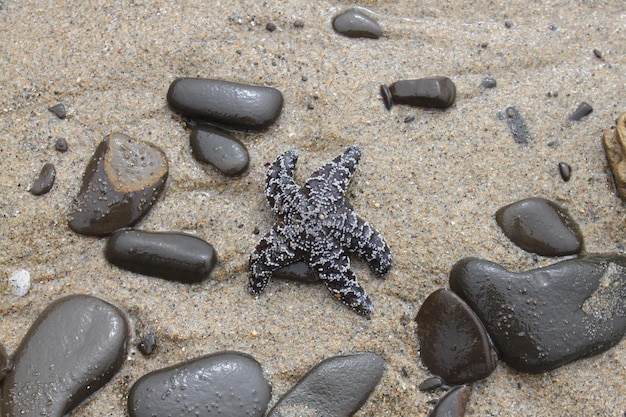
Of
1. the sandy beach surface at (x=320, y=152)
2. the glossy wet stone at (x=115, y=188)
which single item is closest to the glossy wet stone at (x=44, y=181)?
the sandy beach surface at (x=320, y=152)

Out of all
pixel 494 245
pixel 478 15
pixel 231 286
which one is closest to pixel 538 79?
pixel 478 15

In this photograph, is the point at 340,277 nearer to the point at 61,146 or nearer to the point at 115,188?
the point at 115,188

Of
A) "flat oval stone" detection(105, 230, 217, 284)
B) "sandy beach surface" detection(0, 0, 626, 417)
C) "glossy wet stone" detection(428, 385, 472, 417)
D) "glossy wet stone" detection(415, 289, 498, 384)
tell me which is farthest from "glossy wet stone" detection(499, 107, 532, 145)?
"flat oval stone" detection(105, 230, 217, 284)

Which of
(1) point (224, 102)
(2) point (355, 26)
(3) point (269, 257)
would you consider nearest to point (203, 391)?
(3) point (269, 257)

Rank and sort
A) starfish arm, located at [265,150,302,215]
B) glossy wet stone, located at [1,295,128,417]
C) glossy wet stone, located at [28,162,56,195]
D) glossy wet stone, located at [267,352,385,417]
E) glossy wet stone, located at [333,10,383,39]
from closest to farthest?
glossy wet stone, located at [1,295,128,417]
glossy wet stone, located at [267,352,385,417]
starfish arm, located at [265,150,302,215]
glossy wet stone, located at [28,162,56,195]
glossy wet stone, located at [333,10,383,39]

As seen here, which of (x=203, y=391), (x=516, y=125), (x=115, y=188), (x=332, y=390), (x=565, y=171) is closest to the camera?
(x=203, y=391)

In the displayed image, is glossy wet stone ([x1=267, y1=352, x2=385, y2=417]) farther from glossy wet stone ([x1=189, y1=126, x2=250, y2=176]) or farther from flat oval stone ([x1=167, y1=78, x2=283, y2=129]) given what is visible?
flat oval stone ([x1=167, y1=78, x2=283, y2=129])
